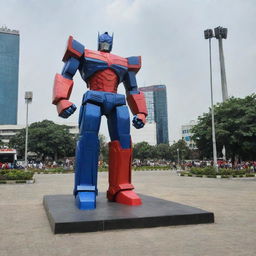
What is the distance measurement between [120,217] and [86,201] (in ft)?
4.07

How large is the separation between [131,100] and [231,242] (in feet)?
15.2

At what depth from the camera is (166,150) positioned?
213 feet

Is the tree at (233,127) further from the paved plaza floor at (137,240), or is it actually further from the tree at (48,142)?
the tree at (48,142)

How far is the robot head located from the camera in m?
7.46

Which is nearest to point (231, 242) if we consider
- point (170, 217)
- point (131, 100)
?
point (170, 217)

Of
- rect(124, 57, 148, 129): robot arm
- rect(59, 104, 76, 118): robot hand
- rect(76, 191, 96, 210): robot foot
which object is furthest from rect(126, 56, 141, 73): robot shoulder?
rect(76, 191, 96, 210): robot foot

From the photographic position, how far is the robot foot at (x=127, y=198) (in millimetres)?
6391

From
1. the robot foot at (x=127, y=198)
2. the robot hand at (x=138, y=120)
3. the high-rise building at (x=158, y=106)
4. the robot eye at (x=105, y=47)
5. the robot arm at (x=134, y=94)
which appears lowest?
the robot foot at (x=127, y=198)

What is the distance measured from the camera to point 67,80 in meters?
6.90

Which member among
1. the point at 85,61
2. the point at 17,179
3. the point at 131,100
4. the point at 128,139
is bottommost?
the point at 17,179

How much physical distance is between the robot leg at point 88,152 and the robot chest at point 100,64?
36.4 inches

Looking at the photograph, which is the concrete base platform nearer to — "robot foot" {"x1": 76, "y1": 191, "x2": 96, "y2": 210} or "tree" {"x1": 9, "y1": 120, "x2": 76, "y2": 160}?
"robot foot" {"x1": 76, "y1": 191, "x2": 96, "y2": 210}

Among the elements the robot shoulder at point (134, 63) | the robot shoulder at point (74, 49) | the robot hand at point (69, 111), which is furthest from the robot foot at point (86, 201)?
the robot shoulder at point (134, 63)

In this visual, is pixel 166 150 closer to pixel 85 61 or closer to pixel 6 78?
pixel 6 78
